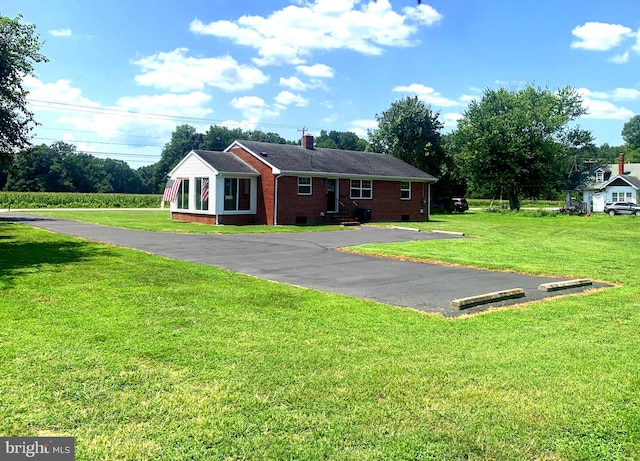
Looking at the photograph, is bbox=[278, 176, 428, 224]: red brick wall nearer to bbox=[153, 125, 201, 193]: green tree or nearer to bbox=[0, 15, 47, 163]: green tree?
bbox=[0, 15, 47, 163]: green tree

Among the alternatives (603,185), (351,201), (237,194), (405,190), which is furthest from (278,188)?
(603,185)

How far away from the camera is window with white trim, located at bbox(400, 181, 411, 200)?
1304 inches

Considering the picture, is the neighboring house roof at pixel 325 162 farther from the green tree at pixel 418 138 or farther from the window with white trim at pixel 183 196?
the green tree at pixel 418 138

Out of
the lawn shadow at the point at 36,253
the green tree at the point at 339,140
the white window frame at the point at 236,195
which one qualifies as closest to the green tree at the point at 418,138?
the white window frame at the point at 236,195

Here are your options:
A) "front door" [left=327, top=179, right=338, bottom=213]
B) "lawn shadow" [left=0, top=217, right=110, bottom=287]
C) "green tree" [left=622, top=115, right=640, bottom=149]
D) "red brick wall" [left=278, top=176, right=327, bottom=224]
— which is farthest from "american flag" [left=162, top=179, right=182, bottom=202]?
"green tree" [left=622, top=115, right=640, bottom=149]

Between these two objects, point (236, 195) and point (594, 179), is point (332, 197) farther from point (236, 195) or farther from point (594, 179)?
point (594, 179)

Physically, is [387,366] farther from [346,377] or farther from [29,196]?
[29,196]

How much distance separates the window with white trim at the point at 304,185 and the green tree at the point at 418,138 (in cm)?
2203

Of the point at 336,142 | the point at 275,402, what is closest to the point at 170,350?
the point at 275,402

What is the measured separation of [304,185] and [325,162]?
319 centimetres

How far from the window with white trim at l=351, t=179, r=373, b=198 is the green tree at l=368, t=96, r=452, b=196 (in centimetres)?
1786

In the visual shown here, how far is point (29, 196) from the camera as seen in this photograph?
183ft

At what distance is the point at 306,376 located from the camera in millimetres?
4406

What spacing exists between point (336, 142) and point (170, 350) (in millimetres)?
108513
